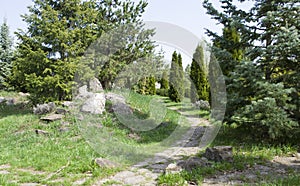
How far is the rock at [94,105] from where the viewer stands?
7.80m

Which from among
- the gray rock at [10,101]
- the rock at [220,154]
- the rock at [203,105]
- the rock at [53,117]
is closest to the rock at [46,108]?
the rock at [53,117]

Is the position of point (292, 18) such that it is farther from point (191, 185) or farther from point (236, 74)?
point (191, 185)

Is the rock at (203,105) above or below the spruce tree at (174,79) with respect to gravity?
below

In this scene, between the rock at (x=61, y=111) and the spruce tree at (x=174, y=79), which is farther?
the spruce tree at (x=174, y=79)

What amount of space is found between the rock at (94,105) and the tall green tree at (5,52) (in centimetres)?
970

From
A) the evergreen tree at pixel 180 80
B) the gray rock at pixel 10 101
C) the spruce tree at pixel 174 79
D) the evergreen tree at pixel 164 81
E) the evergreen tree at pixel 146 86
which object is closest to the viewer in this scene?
the gray rock at pixel 10 101

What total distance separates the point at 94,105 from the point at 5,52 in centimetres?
1173

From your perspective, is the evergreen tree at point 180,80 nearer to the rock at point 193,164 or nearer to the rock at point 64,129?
the rock at point 64,129

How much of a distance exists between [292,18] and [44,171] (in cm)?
561

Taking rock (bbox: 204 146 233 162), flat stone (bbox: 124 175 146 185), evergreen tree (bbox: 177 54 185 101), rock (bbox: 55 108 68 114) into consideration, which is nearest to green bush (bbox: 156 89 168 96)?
evergreen tree (bbox: 177 54 185 101)

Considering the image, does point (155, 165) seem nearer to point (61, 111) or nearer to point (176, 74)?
point (61, 111)

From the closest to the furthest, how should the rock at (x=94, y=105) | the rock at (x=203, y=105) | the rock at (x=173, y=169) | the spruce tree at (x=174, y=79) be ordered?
1. the rock at (x=173, y=169)
2. the rock at (x=94, y=105)
3. the rock at (x=203, y=105)
4. the spruce tree at (x=174, y=79)

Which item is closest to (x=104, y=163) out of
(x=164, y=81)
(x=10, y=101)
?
(x=10, y=101)

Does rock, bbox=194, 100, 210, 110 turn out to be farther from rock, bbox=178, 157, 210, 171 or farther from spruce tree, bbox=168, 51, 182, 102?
rock, bbox=178, 157, 210, 171
